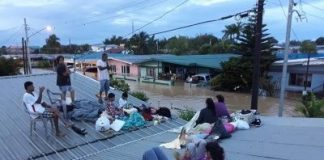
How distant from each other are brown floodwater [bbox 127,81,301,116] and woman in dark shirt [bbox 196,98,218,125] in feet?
51.8

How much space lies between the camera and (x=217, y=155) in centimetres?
429

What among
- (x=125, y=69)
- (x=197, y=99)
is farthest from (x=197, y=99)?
(x=125, y=69)

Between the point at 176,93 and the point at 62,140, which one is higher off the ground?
the point at 62,140

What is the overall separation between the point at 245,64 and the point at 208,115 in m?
27.8

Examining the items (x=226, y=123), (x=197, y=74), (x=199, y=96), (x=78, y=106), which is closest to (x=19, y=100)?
(x=78, y=106)

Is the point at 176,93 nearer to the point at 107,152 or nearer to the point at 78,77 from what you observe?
the point at 78,77

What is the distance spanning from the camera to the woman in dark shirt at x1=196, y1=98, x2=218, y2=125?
8.04m

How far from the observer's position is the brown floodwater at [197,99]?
27.1 metres

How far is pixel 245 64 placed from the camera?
114 feet

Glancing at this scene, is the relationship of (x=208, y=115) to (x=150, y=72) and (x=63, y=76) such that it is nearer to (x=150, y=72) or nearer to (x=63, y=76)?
(x=63, y=76)

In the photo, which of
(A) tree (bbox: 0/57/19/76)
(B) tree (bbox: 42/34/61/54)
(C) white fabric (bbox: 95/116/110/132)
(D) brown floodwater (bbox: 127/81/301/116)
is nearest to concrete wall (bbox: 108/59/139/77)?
(D) brown floodwater (bbox: 127/81/301/116)

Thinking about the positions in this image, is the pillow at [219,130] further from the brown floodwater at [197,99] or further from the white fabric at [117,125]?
the brown floodwater at [197,99]

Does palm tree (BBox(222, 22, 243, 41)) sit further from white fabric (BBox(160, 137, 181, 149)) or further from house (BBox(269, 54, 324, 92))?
A: white fabric (BBox(160, 137, 181, 149))

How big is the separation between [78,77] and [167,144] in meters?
7.52
